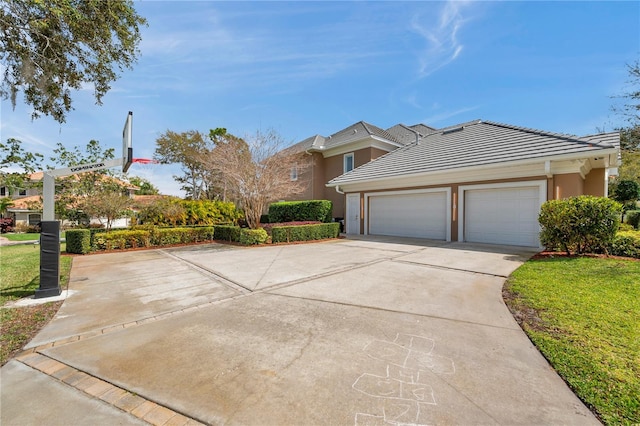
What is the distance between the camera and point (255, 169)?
43.4 ft

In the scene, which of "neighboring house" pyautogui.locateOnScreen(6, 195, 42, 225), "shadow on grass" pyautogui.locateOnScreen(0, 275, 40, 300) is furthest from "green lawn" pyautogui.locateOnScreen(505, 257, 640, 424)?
"neighboring house" pyautogui.locateOnScreen(6, 195, 42, 225)

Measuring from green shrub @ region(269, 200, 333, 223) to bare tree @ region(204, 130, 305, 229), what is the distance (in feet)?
7.47

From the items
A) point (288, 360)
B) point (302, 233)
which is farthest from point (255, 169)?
point (288, 360)

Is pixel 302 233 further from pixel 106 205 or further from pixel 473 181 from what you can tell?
pixel 106 205

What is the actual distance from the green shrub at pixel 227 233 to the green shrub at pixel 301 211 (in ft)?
14.5

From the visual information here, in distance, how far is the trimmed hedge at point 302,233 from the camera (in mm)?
12414

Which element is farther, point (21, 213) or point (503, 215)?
point (21, 213)

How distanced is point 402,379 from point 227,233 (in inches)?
503

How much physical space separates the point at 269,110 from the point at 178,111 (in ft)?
14.5

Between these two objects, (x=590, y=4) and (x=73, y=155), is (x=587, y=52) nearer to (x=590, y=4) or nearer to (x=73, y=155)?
(x=590, y=4)

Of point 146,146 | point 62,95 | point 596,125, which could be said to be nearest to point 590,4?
point 62,95

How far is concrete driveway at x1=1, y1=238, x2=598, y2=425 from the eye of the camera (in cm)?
204

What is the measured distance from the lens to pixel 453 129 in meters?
15.2

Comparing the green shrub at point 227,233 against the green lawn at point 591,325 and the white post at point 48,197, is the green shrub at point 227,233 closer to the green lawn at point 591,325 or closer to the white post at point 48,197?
the white post at point 48,197
